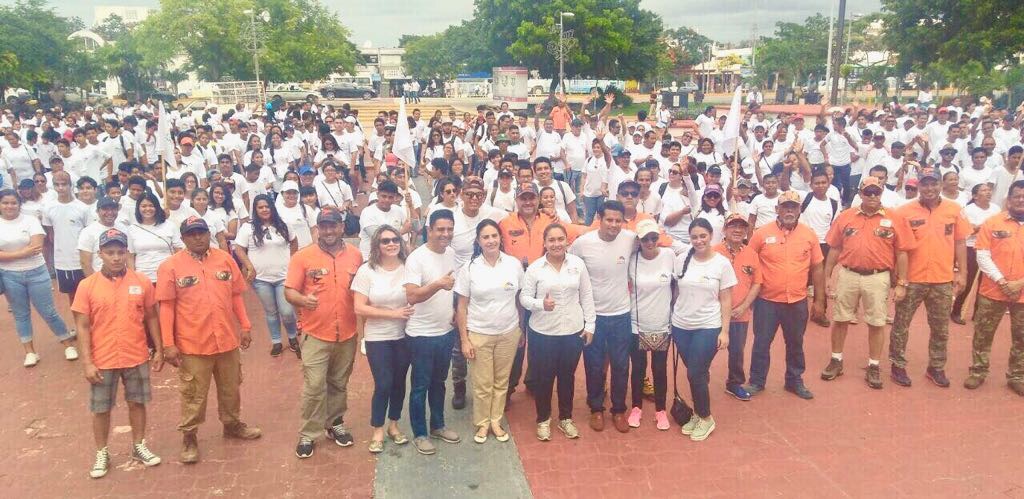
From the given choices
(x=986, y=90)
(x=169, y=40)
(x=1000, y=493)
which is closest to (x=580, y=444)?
(x=1000, y=493)

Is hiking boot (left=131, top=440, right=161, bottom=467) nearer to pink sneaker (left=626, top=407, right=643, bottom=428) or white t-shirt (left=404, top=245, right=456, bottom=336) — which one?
white t-shirt (left=404, top=245, right=456, bottom=336)

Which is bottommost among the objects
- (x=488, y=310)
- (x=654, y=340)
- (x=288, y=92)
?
(x=654, y=340)

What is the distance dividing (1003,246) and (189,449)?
670 centimetres

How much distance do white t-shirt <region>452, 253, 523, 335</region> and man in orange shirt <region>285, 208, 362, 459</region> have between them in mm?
827

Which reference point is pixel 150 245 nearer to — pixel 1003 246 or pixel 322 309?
pixel 322 309

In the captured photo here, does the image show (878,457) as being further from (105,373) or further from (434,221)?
(105,373)

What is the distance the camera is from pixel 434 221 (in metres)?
4.93

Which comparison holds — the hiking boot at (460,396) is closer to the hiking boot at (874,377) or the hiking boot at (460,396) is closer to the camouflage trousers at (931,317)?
the hiking boot at (874,377)

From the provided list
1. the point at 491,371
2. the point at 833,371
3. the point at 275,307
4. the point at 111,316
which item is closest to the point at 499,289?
the point at 491,371

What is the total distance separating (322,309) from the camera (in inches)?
196

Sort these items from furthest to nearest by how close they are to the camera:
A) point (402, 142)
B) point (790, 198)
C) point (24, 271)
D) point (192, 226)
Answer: point (402, 142) → point (24, 271) → point (790, 198) → point (192, 226)

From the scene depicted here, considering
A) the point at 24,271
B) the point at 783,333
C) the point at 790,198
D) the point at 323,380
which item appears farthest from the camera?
the point at 24,271

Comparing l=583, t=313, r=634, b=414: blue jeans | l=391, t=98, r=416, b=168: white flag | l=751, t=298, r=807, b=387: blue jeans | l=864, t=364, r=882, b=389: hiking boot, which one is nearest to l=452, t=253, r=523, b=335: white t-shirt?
l=583, t=313, r=634, b=414: blue jeans

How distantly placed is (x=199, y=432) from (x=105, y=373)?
1.08 m
